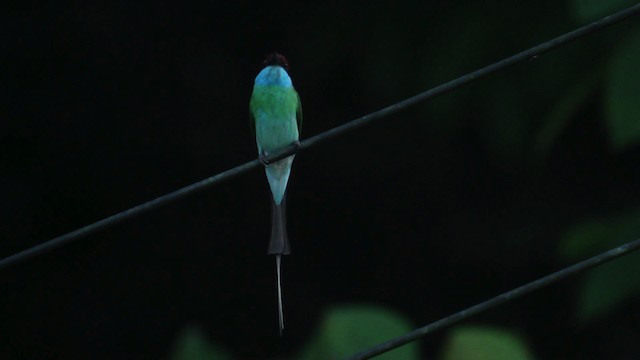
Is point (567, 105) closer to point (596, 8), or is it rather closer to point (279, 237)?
point (596, 8)

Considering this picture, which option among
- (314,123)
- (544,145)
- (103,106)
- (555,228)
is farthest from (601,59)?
(103,106)

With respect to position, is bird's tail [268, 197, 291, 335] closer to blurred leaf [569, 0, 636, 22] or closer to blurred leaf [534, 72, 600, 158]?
blurred leaf [534, 72, 600, 158]

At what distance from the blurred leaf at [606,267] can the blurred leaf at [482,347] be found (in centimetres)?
54

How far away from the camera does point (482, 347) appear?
3.00 meters

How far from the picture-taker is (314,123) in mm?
5020

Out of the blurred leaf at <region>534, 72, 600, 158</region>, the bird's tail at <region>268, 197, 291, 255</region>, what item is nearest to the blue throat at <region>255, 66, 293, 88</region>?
the bird's tail at <region>268, 197, 291, 255</region>

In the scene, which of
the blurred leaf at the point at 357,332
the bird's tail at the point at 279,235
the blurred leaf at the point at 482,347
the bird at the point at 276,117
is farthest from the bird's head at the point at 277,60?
the blurred leaf at the point at 482,347

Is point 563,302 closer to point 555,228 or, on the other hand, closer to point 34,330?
point 555,228

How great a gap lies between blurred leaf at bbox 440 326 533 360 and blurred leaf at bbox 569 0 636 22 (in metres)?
0.70

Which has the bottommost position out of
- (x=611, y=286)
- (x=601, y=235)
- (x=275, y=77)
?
(x=611, y=286)

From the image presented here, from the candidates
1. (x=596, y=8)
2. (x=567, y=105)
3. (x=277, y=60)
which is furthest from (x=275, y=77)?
(x=596, y=8)

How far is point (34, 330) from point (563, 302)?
171 centimetres

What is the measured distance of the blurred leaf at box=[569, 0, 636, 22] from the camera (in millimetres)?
3230

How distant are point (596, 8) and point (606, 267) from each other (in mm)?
647
